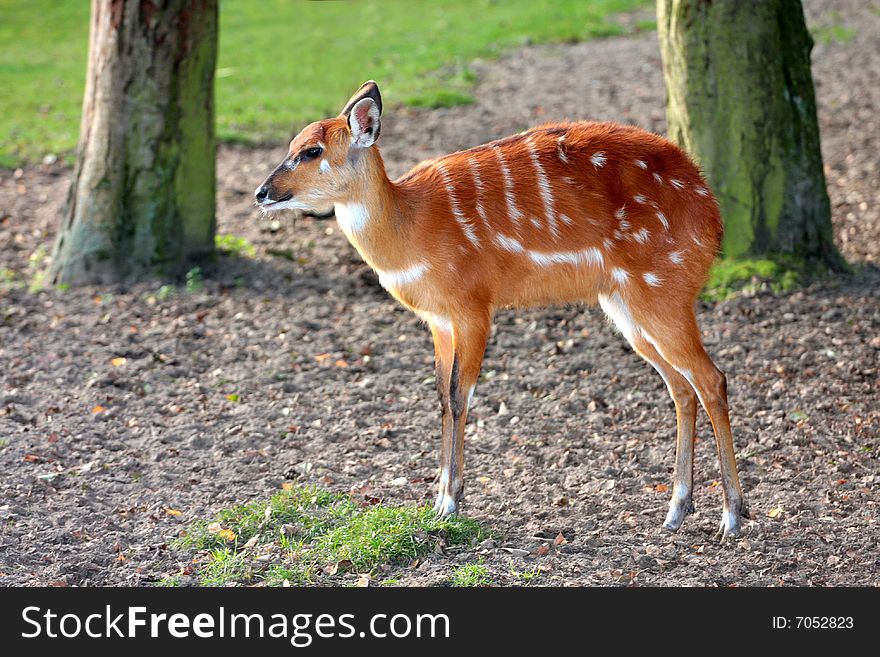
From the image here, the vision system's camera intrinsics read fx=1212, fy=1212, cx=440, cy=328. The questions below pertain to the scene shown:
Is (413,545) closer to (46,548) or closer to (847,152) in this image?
(46,548)

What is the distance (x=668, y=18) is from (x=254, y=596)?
15.6 feet

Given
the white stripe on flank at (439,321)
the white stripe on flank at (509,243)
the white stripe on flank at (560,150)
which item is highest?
the white stripe on flank at (560,150)

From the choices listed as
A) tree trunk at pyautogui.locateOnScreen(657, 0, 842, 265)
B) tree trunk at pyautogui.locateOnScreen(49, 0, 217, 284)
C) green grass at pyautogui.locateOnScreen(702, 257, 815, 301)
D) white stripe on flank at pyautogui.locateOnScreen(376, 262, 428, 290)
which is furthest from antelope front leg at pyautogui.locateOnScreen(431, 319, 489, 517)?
tree trunk at pyautogui.locateOnScreen(49, 0, 217, 284)

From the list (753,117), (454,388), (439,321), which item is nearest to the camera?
(454,388)

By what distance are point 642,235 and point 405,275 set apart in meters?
0.98

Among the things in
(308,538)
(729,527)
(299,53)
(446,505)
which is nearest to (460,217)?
(446,505)

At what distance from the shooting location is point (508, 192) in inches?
200

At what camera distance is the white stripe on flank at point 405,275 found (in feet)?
16.1

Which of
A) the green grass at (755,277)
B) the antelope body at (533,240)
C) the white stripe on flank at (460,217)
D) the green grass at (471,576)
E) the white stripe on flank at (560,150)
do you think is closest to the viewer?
the green grass at (471,576)

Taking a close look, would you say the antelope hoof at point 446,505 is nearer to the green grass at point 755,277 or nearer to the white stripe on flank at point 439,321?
the white stripe on flank at point 439,321

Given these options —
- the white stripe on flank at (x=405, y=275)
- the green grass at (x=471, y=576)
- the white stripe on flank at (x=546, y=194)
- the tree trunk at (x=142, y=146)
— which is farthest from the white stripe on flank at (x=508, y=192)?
the tree trunk at (x=142, y=146)

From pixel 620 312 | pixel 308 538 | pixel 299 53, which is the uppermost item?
pixel 299 53

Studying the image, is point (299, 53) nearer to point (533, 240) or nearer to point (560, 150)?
point (560, 150)

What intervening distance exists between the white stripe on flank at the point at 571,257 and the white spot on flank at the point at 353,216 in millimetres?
703
